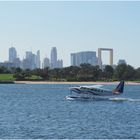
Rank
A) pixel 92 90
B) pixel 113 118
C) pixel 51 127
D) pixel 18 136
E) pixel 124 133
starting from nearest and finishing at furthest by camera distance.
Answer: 1. pixel 18 136
2. pixel 124 133
3. pixel 51 127
4. pixel 113 118
5. pixel 92 90

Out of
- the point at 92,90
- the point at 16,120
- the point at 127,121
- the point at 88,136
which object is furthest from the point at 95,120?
the point at 92,90

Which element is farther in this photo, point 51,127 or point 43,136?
point 51,127

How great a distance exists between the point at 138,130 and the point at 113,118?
40.4ft

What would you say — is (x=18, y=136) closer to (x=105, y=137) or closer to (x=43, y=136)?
(x=43, y=136)

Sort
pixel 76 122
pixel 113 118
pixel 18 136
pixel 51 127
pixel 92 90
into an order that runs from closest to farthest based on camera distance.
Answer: pixel 18 136 → pixel 51 127 → pixel 76 122 → pixel 113 118 → pixel 92 90

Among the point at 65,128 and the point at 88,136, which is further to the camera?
the point at 65,128

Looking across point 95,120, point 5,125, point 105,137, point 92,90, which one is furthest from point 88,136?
point 92,90

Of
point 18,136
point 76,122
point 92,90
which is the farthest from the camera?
point 92,90

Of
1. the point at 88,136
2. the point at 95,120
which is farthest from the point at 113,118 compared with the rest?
the point at 88,136

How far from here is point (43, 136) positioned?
42.5m

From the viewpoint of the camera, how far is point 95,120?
56531 mm

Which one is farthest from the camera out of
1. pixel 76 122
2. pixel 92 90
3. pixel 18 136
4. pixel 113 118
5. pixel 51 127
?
pixel 92 90

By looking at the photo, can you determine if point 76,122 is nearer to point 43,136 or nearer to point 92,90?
point 43,136

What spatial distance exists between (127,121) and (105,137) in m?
13.6
